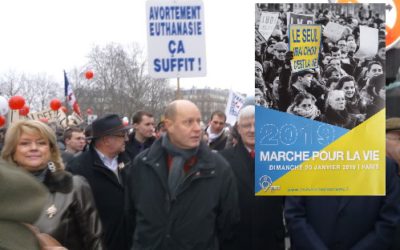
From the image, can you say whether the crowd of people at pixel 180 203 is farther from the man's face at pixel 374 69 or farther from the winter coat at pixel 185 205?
the man's face at pixel 374 69

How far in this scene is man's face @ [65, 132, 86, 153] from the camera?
28.6 ft

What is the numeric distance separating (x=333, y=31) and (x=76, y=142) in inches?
222

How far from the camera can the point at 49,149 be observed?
4.37m

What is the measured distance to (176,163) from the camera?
4.40m

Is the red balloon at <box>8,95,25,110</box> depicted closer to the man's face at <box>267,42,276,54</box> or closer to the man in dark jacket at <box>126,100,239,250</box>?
the man in dark jacket at <box>126,100,239,250</box>

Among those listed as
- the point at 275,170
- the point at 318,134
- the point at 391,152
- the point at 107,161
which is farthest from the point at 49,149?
the point at 391,152

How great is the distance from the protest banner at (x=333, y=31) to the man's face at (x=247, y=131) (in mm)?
1606

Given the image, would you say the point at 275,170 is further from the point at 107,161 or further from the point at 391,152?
the point at 107,161

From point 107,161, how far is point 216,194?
1577mm

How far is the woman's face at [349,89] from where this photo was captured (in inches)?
152

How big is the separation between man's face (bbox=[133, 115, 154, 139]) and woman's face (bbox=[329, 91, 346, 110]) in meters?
4.55

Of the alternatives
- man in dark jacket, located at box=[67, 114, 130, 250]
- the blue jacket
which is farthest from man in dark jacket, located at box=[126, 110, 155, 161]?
the blue jacket

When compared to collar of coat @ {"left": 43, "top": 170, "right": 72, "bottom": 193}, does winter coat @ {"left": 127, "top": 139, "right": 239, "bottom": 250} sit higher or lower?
lower

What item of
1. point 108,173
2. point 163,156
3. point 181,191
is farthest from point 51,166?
point 108,173
